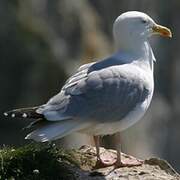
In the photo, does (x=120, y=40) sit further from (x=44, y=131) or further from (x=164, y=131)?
(x=164, y=131)

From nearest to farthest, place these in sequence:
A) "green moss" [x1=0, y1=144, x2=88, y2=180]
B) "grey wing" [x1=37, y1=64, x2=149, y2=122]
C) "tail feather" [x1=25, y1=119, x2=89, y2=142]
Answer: "tail feather" [x1=25, y1=119, x2=89, y2=142]
"green moss" [x1=0, y1=144, x2=88, y2=180]
"grey wing" [x1=37, y1=64, x2=149, y2=122]

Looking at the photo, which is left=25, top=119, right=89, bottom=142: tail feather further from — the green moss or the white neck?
the white neck

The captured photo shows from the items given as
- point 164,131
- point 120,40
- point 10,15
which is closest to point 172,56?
point 164,131

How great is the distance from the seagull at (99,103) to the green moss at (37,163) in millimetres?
285

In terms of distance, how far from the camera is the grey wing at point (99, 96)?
9.59 metres

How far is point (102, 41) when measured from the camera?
28.0m

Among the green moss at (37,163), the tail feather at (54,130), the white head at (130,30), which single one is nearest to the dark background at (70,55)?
the white head at (130,30)

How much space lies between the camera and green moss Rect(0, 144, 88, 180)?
9.40m

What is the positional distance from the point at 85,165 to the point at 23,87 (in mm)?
12662

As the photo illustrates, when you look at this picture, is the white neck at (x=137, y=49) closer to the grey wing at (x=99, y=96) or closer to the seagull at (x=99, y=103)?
the seagull at (x=99, y=103)

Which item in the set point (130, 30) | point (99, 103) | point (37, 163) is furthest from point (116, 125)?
point (130, 30)

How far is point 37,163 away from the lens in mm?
9578

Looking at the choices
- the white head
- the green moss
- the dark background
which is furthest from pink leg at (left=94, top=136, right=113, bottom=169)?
the dark background

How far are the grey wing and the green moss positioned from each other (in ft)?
1.61
